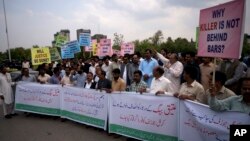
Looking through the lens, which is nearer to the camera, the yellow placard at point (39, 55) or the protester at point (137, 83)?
the protester at point (137, 83)

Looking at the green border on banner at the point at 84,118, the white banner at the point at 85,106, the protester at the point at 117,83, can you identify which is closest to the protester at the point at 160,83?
the protester at the point at 117,83

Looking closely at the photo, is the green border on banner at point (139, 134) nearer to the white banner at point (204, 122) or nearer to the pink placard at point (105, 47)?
the white banner at point (204, 122)

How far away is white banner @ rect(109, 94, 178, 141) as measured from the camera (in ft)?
17.7

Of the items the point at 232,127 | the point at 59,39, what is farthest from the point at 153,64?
the point at 59,39

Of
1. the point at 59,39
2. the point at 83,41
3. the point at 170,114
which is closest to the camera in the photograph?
the point at 170,114

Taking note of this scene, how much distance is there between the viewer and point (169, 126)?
5410 mm

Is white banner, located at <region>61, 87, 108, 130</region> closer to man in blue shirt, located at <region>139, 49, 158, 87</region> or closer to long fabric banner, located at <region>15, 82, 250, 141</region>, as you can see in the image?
long fabric banner, located at <region>15, 82, 250, 141</region>

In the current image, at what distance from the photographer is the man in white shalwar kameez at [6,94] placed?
923 cm

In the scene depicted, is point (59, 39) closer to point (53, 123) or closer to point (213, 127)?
point (53, 123)

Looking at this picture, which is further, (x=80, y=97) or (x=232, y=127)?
Answer: (x=80, y=97)

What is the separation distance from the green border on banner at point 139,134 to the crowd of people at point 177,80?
3.02 feet

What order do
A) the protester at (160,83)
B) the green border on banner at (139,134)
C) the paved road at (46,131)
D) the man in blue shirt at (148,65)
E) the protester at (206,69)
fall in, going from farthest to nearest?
the man in blue shirt at (148,65) → the protester at (206,69) → the paved road at (46,131) → the protester at (160,83) → the green border on banner at (139,134)

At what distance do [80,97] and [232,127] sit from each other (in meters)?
5.77

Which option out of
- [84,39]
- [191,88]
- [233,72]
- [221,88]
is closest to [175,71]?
[233,72]
